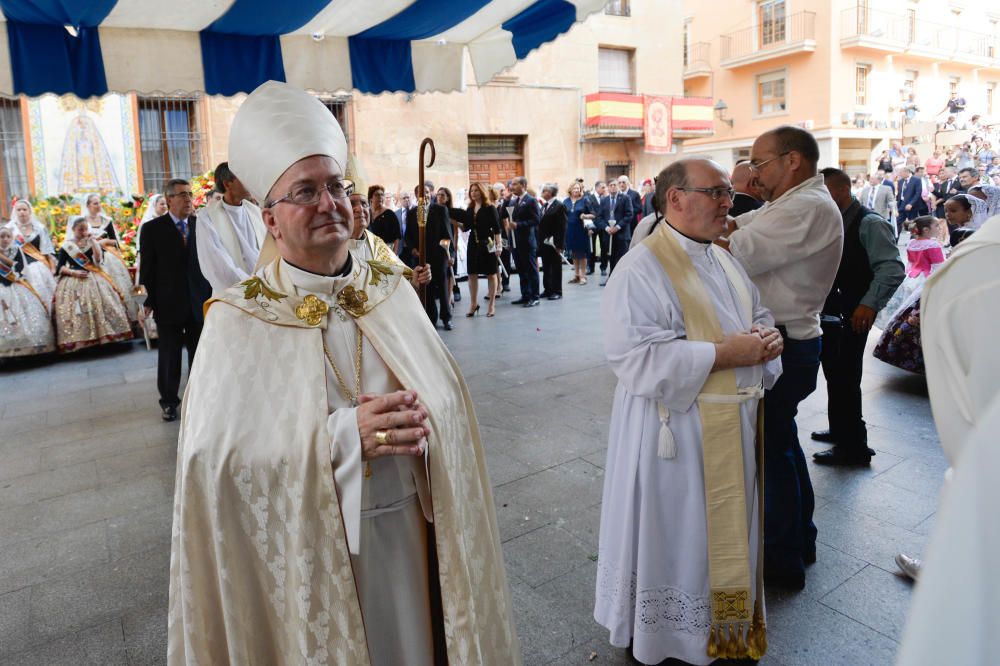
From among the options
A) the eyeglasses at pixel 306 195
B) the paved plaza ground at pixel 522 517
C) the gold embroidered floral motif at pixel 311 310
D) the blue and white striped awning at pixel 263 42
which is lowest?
the paved plaza ground at pixel 522 517

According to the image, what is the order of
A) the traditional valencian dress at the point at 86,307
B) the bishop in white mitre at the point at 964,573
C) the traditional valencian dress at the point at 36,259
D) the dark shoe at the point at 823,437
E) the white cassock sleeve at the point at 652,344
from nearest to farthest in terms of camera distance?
the bishop in white mitre at the point at 964,573, the white cassock sleeve at the point at 652,344, the dark shoe at the point at 823,437, the traditional valencian dress at the point at 86,307, the traditional valencian dress at the point at 36,259

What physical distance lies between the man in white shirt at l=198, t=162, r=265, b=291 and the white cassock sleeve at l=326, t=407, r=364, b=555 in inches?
123

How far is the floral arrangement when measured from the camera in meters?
10.3

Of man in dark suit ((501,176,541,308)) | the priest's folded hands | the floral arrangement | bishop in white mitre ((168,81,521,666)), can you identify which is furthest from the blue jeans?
the floral arrangement

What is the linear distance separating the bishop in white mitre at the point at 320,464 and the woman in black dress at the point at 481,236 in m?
8.59

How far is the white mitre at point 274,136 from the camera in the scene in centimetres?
183

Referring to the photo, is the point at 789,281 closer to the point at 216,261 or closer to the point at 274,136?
the point at 274,136

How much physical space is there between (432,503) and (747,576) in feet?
4.35

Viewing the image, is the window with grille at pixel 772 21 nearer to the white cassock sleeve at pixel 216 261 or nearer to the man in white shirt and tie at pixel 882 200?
the man in white shirt and tie at pixel 882 200

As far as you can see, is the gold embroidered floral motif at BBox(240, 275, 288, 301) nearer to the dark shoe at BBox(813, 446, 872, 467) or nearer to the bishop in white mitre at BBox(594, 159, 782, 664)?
the bishop in white mitre at BBox(594, 159, 782, 664)

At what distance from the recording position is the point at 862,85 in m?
30.4

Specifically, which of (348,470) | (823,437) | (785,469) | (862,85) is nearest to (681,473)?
(785,469)

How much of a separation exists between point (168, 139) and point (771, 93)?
25714 millimetres

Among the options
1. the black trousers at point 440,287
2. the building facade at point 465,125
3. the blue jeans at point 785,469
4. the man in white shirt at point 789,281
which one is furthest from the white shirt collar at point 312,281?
the building facade at point 465,125
